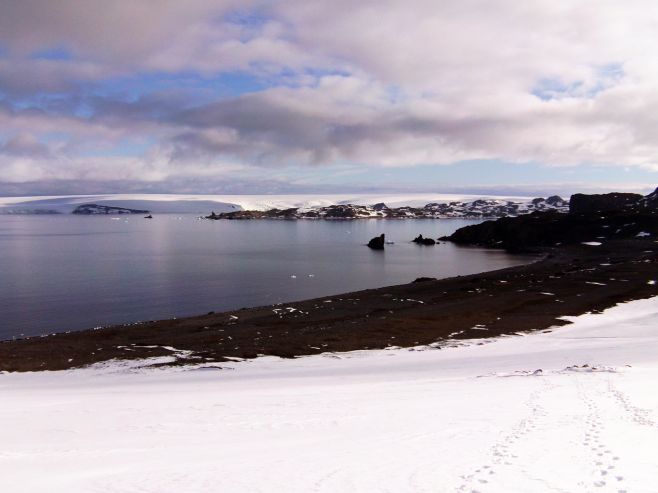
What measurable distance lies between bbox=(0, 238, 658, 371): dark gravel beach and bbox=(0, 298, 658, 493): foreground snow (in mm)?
2356

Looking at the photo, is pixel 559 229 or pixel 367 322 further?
pixel 559 229

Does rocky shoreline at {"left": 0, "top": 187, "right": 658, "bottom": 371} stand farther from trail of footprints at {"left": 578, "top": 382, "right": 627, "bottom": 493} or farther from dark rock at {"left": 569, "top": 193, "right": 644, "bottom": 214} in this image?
dark rock at {"left": 569, "top": 193, "right": 644, "bottom": 214}

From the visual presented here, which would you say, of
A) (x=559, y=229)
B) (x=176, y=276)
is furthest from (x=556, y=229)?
(x=176, y=276)

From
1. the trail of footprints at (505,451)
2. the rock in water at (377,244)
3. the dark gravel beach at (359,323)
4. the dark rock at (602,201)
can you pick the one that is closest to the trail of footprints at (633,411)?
the trail of footprints at (505,451)

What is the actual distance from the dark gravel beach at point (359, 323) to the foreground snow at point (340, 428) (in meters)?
2.36

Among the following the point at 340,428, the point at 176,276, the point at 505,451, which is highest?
the point at 505,451

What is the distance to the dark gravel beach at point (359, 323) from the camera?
18844mm

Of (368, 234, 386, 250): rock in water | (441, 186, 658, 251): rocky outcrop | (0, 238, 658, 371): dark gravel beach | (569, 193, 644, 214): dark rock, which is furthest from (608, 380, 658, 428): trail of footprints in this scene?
(569, 193, 644, 214): dark rock

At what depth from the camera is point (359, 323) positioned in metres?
24.0

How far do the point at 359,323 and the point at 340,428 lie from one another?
1466 centimetres

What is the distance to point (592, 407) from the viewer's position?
10.2m

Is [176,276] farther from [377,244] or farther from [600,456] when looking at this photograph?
[377,244]

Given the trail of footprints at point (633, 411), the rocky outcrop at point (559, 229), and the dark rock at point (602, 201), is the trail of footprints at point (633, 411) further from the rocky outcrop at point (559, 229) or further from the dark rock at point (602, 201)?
the dark rock at point (602, 201)

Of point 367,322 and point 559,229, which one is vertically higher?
point 559,229
